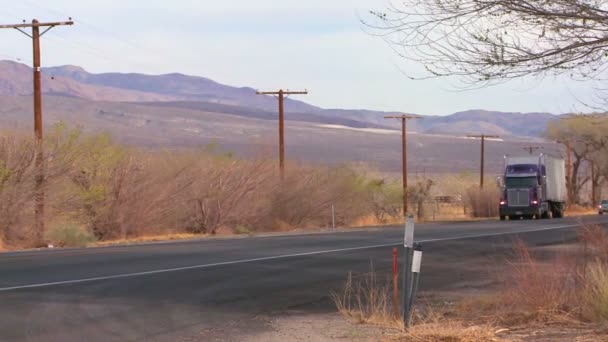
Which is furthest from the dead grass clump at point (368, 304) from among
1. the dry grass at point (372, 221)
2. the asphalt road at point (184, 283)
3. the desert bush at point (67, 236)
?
the dry grass at point (372, 221)

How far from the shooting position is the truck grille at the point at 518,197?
5819cm

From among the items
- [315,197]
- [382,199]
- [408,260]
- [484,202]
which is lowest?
[484,202]

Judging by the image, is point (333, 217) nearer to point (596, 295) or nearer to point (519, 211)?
point (519, 211)

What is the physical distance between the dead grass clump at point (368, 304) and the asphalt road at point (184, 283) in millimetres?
433

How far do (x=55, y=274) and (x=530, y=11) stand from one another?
10782 mm

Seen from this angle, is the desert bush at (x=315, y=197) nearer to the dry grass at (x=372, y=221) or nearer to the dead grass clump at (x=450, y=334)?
the dry grass at (x=372, y=221)

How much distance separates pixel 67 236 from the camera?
1283 inches

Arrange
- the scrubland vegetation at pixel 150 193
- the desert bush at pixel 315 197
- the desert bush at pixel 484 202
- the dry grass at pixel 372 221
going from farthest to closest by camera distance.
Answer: the desert bush at pixel 484 202
the dry grass at pixel 372 221
the desert bush at pixel 315 197
the scrubland vegetation at pixel 150 193

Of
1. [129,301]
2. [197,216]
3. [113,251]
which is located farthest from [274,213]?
[129,301]

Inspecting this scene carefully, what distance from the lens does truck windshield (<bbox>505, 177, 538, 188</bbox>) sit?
58256 mm

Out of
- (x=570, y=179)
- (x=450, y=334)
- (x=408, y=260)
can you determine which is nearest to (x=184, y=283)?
(x=408, y=260)

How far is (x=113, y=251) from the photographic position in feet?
85.5

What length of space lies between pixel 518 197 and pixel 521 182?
0.91 m

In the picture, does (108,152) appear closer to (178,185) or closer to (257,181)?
(178,185)
